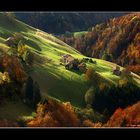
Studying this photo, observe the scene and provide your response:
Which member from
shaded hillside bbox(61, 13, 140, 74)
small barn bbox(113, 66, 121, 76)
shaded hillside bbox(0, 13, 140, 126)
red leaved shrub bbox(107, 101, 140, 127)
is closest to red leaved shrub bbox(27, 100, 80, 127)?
shaded hillside bbox(0, 13, 140, 126)

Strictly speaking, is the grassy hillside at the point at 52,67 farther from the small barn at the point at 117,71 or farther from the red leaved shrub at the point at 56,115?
the red leaved shrub at the point at 56,115

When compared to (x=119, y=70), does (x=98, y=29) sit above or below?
above

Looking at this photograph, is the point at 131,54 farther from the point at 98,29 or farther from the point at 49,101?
the point at 49,101

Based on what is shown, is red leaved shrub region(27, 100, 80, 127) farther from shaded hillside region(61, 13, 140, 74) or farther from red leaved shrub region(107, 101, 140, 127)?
shaded hillside region(61, 13, 140, 74)

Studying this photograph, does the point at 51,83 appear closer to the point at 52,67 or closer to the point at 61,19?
the point at 52,67
